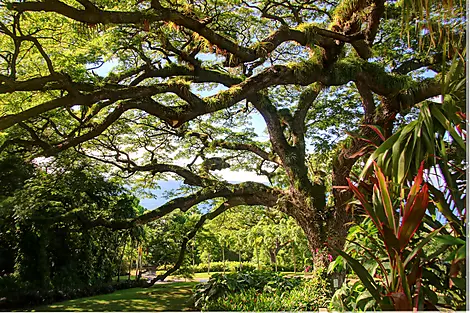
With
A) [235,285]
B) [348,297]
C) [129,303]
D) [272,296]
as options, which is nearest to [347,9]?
[348,297]

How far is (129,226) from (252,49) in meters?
3.98

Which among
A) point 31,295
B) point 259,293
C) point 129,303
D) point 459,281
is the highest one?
point 459,281

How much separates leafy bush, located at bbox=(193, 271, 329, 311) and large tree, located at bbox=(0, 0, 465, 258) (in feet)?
2.92

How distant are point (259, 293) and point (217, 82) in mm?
3614

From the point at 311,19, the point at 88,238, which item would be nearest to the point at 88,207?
the point at 88,238

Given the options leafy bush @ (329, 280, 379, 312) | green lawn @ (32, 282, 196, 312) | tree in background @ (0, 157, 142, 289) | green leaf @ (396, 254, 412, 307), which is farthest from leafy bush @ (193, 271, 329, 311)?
green leaf @ (396, 254, 412, 307)

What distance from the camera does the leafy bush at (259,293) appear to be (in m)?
5.04

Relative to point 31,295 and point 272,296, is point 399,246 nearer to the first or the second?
point 272,296

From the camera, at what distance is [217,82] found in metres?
6.23

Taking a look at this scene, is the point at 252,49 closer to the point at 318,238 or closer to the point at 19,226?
the point at 318,238

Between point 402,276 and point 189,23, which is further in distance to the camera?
point 189,23

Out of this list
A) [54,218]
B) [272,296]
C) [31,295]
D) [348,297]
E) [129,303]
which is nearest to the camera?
[348,297]

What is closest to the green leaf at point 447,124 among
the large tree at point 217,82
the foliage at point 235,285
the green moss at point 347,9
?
the large tree at point 217,82

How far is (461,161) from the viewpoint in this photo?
2.32 metres
